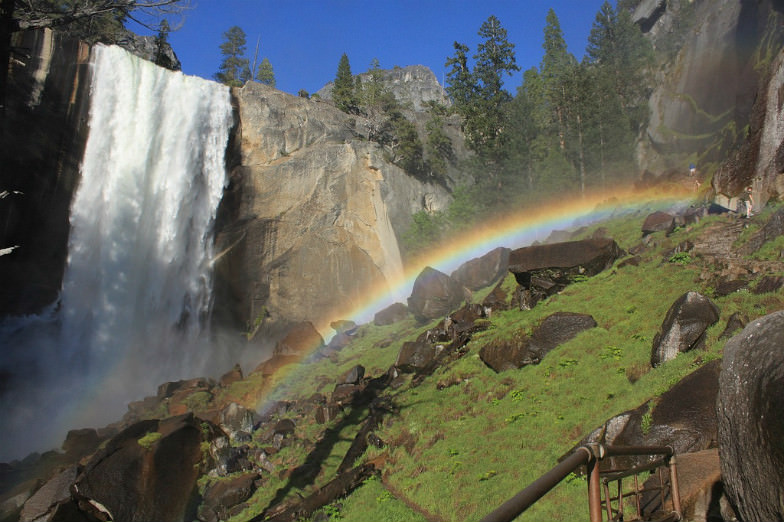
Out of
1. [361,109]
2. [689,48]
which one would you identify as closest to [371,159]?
[361,109]

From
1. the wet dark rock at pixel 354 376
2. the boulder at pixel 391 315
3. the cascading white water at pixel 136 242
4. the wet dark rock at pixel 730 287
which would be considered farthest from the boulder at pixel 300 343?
the wet dark rock at pixel 730 287

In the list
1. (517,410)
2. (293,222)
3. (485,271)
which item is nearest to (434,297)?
(485,271)

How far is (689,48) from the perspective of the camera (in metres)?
42.4

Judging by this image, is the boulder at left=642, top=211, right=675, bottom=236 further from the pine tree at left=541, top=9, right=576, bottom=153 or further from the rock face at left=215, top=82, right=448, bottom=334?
the pine tree at left=541, top=9, right=576, bottom=153

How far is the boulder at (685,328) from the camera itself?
9.93 m

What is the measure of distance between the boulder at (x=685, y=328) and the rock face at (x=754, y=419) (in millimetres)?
7007

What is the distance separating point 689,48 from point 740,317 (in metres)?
41.9

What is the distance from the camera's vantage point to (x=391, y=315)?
31.4 meters

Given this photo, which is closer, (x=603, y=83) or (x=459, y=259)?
(x=459, y=259)

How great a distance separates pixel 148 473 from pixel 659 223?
70.1 feet

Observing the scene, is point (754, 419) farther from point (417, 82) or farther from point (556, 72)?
point (417, 82)

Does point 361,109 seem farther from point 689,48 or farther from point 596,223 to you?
point 689,48

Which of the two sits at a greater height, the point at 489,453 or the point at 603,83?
the point at 603,83

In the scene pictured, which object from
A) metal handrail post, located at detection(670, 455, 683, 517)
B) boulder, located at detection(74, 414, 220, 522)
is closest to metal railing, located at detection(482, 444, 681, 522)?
metal handrail post, located at detection(670, 455, 683, 517)
